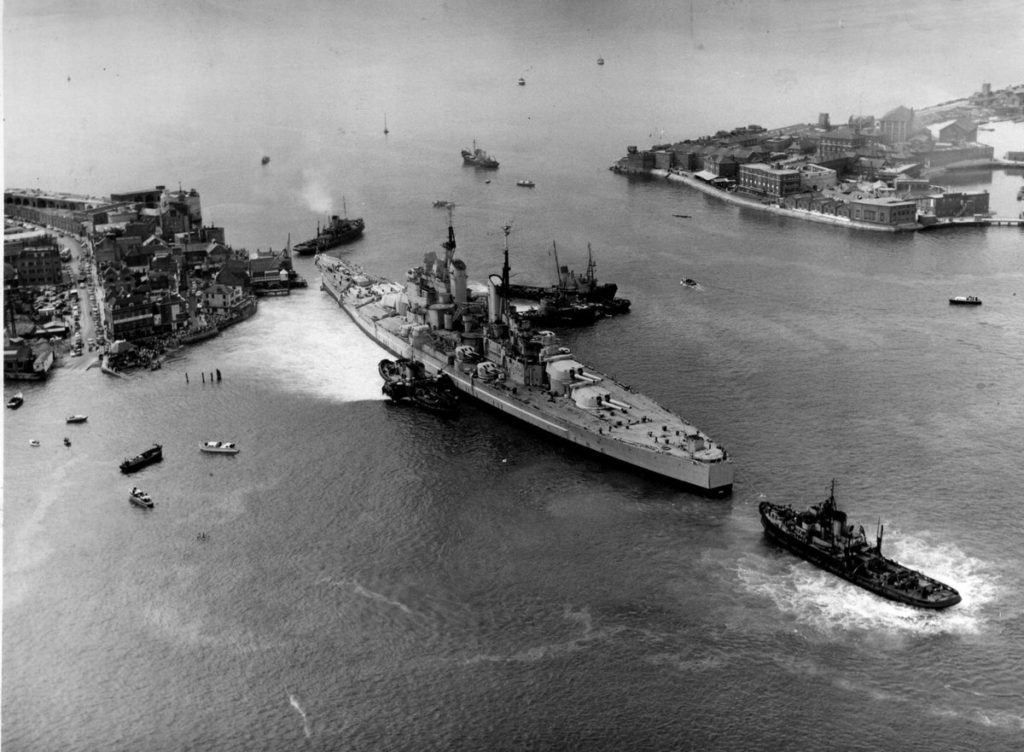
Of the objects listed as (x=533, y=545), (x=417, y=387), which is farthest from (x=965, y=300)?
(x=533, y=545)

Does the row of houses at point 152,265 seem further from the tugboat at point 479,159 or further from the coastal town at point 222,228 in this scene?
the tugboat at point 479,159

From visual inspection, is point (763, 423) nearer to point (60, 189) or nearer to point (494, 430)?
point (494, 430)

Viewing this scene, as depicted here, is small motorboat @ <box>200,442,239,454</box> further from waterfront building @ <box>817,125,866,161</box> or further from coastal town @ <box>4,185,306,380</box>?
waterfront building @ <box>817,125,866,161</box>

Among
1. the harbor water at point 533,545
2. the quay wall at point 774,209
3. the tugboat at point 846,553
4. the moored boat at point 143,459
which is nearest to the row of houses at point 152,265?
the harbor water at point 533,545

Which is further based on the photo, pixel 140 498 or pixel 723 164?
pixel 723 164

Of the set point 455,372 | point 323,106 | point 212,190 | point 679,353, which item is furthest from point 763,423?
point 323,106

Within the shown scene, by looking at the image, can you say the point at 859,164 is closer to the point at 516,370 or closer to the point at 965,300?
the point at 965,300

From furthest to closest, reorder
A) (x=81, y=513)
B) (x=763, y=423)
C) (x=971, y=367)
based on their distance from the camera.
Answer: (x=971, y=367) < (x=763, y=423) < (x=81, y=513)
